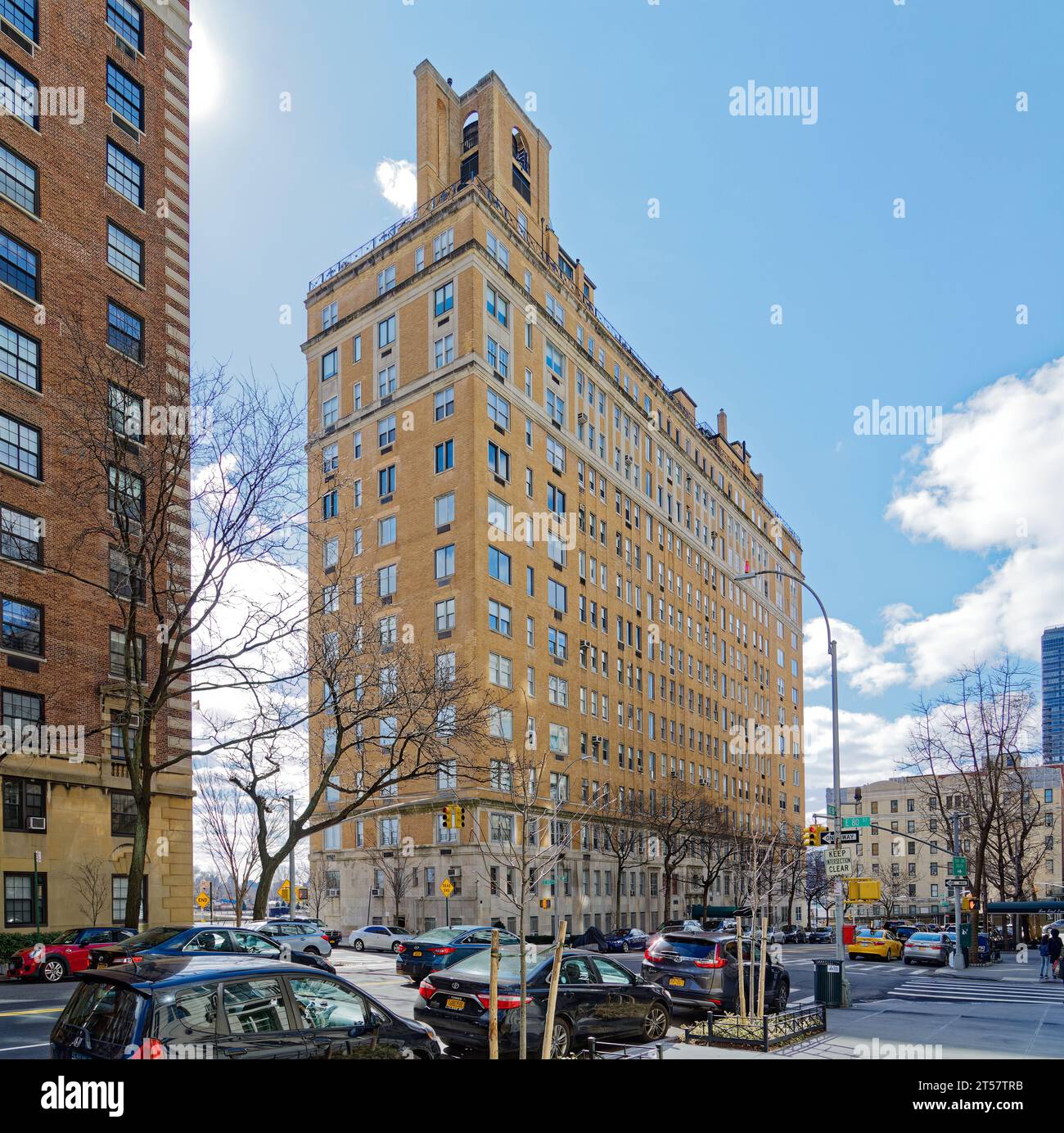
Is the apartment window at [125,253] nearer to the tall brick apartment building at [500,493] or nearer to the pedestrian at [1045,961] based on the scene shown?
the tall brick apartment building at [500,493]

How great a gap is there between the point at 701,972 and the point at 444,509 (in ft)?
131

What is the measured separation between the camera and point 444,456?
57062 mm

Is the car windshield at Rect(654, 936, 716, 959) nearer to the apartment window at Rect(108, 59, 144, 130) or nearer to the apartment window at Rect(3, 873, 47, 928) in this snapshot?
the apartment window at Rect(3, 873, 47, 928)

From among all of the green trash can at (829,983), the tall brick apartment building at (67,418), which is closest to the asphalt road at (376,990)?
the green trash can at (829,983)

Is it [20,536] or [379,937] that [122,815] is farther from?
[379,937]

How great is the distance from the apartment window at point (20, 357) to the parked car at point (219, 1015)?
2756 cm

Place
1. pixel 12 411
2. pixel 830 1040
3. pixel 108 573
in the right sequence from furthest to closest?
pixel 108 573 < pixel 12 411 < pixel 830 1040

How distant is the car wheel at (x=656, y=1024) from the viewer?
50.0ft

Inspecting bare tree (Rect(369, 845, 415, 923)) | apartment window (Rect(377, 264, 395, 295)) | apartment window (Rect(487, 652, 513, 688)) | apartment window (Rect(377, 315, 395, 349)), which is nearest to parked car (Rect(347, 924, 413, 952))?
bare tree (Rect(369, 845, 415, 923))
